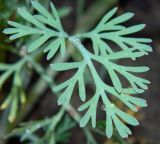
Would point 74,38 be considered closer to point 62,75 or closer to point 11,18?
point 11,18

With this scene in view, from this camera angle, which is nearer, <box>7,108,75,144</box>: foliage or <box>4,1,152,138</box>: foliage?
<box>4,1,152,138</box>: foliage

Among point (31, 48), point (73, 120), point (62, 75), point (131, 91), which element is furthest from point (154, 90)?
point (31, 48)

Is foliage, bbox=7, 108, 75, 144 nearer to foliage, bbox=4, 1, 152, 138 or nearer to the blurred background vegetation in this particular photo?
the blurred background vegetation

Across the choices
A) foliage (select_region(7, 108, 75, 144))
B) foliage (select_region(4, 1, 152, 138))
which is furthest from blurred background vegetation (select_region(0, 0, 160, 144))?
foliage (select_region(4, 1, 152, 138))

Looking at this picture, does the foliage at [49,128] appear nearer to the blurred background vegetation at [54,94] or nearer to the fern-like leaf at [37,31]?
the blurred background vegetation at [54,94]

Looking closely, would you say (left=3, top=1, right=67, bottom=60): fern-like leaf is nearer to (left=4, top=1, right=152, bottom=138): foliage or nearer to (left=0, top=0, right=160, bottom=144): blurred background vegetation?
(left=4, top=1, right=152, bottom=138): foliage

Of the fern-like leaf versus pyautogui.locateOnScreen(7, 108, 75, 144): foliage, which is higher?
the fern-like leaf

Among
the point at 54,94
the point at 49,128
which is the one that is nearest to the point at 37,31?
the point at 49,128

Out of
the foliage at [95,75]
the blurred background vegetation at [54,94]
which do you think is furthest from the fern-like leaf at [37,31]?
the blurred background vegetation at [54,94]
